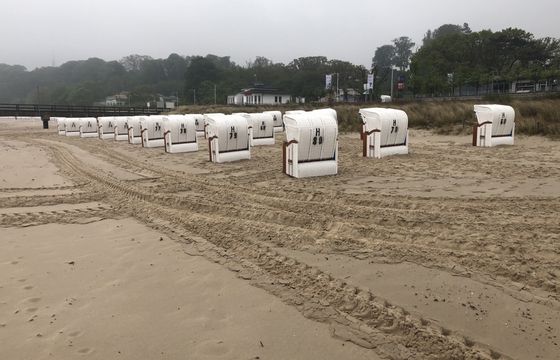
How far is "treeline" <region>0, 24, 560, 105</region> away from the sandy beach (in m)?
43.4

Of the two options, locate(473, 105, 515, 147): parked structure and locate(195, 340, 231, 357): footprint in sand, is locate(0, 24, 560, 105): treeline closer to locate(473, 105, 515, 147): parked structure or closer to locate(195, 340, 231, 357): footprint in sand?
locate(473, 105, 515, 147): parked structure

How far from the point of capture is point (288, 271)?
5109mm

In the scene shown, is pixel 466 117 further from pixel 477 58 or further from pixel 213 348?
pixel 477 58

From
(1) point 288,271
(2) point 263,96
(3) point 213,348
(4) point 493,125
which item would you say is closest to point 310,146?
(1) point 288,271

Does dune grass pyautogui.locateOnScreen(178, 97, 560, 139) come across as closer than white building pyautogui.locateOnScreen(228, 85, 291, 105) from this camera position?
Yes

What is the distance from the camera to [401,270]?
4.97 metres

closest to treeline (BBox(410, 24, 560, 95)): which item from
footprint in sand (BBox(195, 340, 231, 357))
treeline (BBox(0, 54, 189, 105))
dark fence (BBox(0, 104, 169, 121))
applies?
dark fence (BBox(0, 104, 169, 121))

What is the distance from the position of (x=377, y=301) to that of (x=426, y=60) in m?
74.0

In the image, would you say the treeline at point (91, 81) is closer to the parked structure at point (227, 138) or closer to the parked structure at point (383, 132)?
the parked structure at point (227, 138)

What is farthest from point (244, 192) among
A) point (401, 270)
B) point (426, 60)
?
point (426, 60)

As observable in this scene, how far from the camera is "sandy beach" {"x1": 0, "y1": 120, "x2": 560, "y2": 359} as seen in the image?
366cm

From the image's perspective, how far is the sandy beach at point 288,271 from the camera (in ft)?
12.0

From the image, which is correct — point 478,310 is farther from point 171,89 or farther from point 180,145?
point 171,89

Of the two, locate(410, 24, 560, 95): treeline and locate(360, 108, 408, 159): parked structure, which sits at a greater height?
locate(410, 24, 560, 95): treeline
